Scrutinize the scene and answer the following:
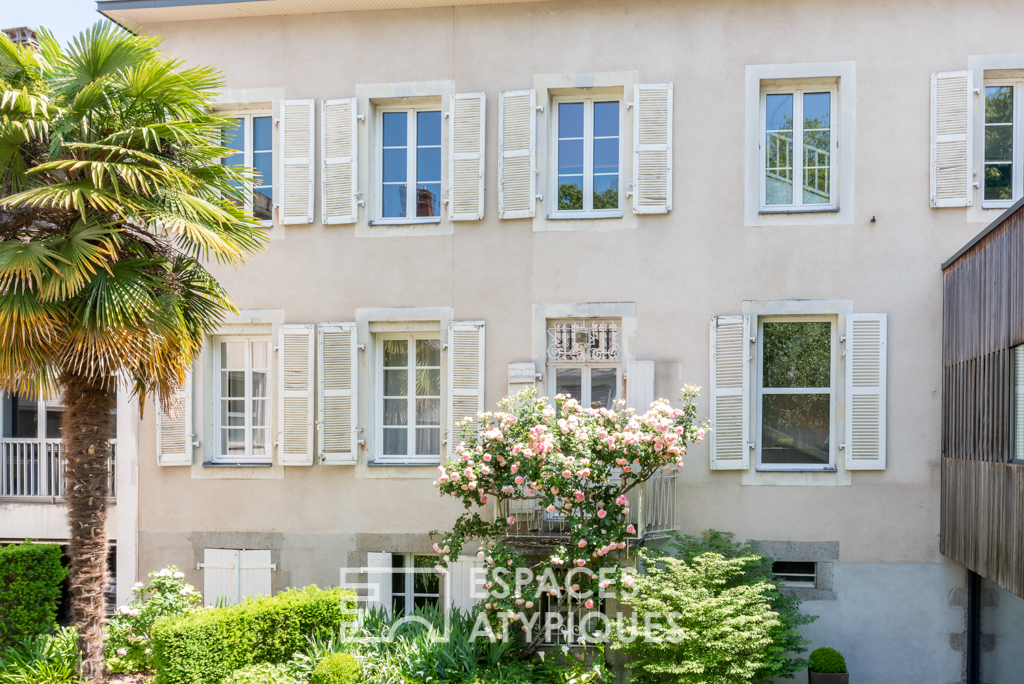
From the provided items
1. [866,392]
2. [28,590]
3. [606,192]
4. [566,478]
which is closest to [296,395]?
[28,590]

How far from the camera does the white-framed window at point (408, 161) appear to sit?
9508mm

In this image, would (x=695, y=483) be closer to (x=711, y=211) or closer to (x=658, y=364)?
(x=658, y=364)

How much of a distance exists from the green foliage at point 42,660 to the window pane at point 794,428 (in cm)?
687

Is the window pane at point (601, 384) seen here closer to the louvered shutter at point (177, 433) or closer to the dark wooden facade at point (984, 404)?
the dark wooden facade at point (984, 404)

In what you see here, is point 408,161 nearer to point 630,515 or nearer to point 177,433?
point 177,433

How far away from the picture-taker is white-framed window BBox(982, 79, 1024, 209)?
856 cm

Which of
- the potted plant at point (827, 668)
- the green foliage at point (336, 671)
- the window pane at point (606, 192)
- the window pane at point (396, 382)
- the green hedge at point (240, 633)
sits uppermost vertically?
the window pane at point (606, 192)

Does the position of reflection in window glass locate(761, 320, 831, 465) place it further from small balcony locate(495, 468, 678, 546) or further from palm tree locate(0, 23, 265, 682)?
palm tree locate(0, 23, 265, 682)

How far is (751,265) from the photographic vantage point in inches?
345

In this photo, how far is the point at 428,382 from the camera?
372 inches

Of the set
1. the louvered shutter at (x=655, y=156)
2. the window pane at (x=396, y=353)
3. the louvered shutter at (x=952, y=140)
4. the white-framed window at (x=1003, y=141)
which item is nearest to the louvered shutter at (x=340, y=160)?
the window pane at (x=396, y=353)

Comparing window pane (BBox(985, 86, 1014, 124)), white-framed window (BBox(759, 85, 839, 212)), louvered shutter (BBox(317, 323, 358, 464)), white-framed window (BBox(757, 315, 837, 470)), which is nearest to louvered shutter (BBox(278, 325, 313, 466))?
louvered shutter (BBox(317, 323, 358, 464))

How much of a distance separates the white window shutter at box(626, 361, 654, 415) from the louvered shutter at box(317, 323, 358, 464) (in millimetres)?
2951

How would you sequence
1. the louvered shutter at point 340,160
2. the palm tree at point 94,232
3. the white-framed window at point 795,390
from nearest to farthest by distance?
the palm tree at point 94,232, the white-framed window at point 795,390, the louvered shutter at point 340,160
